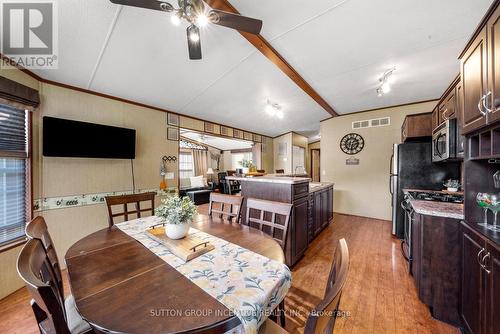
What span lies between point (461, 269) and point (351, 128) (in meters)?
3.93

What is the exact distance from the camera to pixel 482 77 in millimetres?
1229

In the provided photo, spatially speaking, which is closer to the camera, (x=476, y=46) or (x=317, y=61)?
(x=476, y=46)

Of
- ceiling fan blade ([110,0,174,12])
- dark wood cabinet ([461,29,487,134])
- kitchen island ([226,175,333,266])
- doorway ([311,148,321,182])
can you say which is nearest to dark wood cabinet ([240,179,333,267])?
kitchen island ([226,175,333,266])

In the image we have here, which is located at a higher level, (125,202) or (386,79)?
(386,79)

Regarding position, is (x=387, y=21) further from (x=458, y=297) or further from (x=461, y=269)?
(x=458, y=297)

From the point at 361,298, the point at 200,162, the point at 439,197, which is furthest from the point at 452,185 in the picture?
the point at 200,162

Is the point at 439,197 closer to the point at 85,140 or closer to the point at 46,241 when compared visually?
the point at 46,241

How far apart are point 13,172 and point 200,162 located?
6900 mm

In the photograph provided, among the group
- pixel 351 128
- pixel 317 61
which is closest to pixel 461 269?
pixel 317 61

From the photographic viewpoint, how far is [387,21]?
187cm

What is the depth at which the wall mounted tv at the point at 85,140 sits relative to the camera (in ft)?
7.51

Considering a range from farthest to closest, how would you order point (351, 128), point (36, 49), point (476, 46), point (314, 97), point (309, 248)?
point (351, 128), point (314, 97), point (309, 248), point (36, 49), point (476, 46)

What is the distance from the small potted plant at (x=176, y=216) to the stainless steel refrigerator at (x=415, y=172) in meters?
3.54

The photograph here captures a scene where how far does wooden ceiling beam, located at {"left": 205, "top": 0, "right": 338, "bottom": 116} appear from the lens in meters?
1.68
